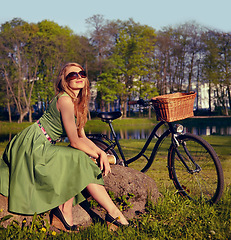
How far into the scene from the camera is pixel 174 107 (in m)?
4.20

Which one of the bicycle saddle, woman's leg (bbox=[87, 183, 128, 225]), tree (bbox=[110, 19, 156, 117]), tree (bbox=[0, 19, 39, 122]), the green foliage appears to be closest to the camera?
the green foliage

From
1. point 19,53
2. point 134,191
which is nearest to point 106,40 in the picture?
point 19,53

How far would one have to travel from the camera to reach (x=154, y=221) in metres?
3.83

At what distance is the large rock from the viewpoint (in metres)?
4.01

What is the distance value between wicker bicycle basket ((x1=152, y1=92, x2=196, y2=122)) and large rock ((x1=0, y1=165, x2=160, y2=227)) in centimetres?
86

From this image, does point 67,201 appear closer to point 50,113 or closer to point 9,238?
point 9,238

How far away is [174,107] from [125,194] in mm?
1235

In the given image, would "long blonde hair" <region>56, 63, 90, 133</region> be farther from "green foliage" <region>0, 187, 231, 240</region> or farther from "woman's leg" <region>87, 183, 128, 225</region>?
"green foliage" <region>0, 187, 231, 240</region>

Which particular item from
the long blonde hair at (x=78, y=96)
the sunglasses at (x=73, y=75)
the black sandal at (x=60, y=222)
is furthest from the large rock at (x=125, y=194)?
the sunglasses at (x=73, y=75)

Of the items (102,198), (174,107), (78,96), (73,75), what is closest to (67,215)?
(102,198)

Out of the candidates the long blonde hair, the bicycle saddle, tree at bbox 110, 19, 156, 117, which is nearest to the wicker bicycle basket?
the bicycle saddle

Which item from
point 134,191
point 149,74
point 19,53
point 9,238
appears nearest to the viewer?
point 9,238

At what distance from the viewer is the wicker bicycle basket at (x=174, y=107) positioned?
418 centimetres

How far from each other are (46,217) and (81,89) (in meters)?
1.49
